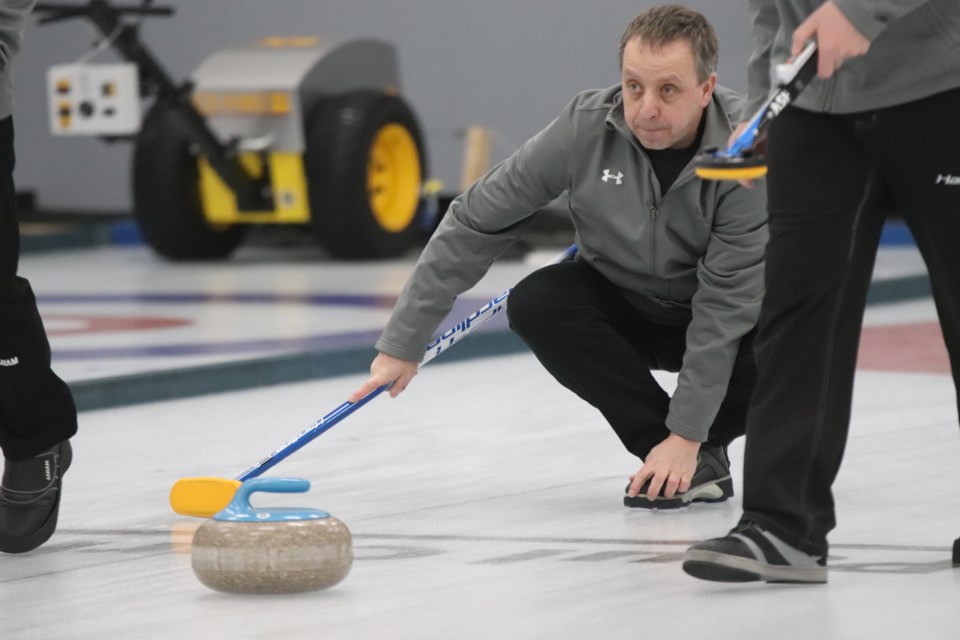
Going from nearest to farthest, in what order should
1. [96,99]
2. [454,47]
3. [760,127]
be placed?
1. [760,127]
2. [96,99]
3. [454,47]

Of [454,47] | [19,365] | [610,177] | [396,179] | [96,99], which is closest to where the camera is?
[19,365]

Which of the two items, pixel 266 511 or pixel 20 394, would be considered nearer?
pixel 266 511

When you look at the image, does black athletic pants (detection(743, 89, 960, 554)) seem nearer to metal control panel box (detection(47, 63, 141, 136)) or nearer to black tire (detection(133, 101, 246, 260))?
metal control panel box (detection(47, 63, 141, 136))

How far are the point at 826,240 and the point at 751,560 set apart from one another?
41 cm

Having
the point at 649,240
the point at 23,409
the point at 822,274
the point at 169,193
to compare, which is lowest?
the point at 169,193

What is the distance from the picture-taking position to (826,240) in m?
2.28

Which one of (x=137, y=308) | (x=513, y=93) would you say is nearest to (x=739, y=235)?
(x=137, y=308)

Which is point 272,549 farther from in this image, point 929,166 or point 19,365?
point 929,166

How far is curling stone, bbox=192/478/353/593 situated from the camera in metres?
2.29

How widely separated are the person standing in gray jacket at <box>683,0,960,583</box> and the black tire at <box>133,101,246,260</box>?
19.5 feet

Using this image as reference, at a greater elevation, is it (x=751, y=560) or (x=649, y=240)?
(x=649, y=240)

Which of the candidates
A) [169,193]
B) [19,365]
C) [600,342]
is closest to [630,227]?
[600,342]

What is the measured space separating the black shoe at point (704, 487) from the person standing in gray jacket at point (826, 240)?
0.57 meters

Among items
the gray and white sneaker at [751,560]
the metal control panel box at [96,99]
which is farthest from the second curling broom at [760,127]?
the metal control panel box at [96,99]
